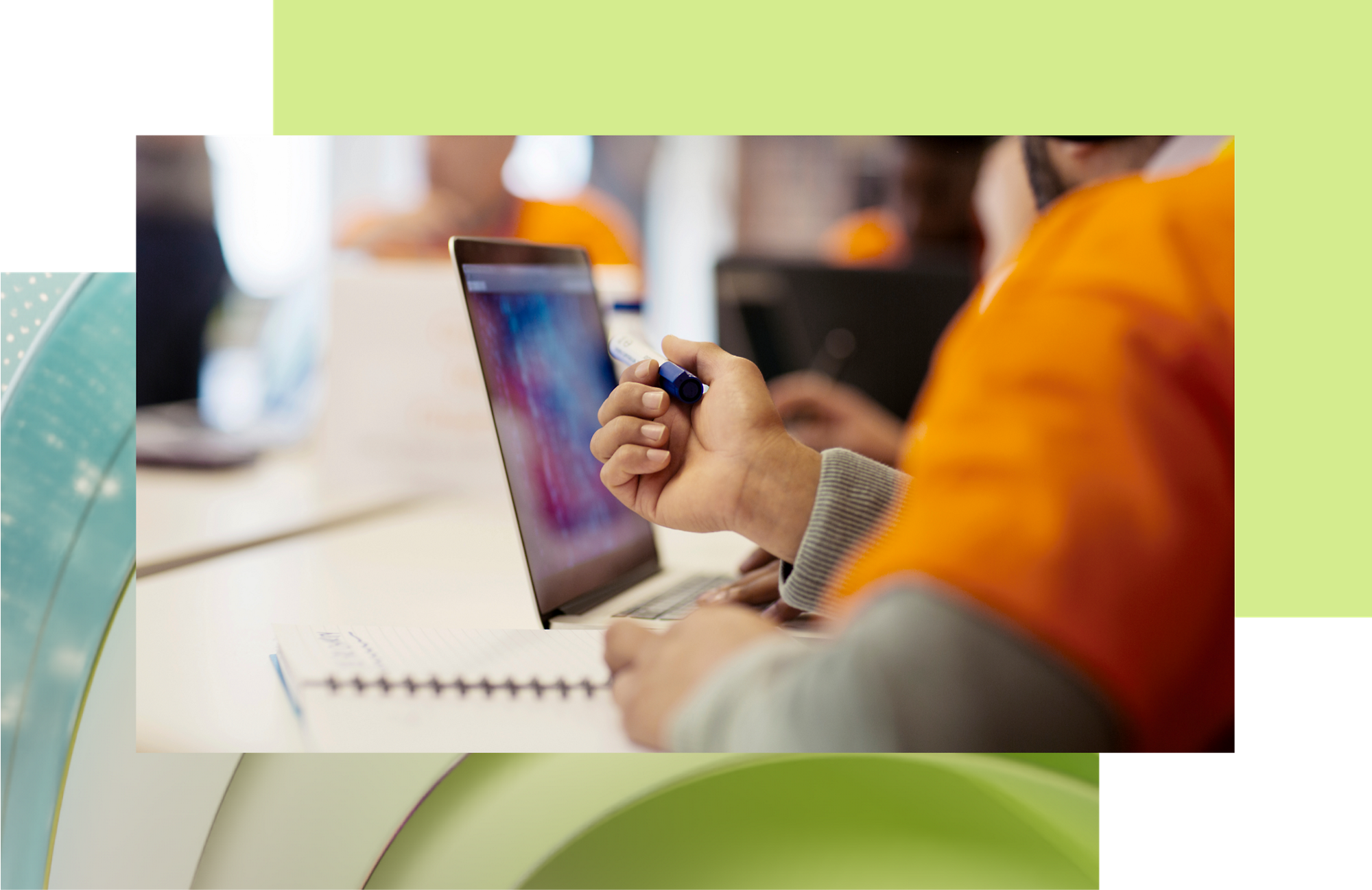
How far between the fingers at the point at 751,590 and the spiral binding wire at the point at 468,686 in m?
0.15

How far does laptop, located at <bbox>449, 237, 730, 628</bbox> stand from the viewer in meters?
0.94

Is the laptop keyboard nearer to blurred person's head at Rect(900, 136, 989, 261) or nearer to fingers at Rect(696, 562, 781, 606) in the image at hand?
fingers at Rect(696, 562, 781, 606)

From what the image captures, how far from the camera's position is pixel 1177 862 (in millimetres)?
1091

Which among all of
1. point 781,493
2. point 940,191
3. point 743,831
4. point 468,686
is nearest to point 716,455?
point 781,493

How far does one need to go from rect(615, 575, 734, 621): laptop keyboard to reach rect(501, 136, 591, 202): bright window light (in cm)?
51

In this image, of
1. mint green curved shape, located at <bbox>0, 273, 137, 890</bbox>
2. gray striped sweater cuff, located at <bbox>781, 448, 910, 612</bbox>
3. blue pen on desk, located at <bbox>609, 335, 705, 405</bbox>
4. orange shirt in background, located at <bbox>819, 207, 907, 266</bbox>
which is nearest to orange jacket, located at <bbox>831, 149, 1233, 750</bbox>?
gray striped sweater cuff, located at <bbox>781, 448, 910, 612</bbox>

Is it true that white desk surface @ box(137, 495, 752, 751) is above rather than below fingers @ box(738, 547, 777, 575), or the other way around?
below

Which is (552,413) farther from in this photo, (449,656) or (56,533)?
(56,533)

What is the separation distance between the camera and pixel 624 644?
0.88 metres

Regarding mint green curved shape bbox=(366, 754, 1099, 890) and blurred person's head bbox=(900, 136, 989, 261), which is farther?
blurred person's head bbox=(900, 136, 989, 261)

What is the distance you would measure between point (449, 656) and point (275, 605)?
0.81ft

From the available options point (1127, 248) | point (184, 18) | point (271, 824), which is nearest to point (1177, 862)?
point (1127, 248)

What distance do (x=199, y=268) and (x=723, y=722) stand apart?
1.11m

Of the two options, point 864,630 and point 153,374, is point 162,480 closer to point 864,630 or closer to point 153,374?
point 153,374
